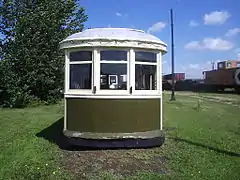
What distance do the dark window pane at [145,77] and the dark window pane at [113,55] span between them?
38 centimetres

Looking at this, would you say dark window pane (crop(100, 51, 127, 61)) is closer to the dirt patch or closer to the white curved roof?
the white curved roof

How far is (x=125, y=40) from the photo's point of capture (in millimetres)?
6434

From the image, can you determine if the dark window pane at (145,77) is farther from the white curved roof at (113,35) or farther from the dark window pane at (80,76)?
the dark window pane at (80,76)

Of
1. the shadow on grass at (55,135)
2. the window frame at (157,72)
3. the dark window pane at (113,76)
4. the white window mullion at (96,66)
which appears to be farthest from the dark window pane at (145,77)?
the shadow on grass at (55,135)

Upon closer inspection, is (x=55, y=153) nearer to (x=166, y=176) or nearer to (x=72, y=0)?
(x=166, y=176)

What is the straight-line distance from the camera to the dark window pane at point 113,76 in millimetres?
6562

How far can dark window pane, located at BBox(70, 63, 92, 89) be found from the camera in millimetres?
6645

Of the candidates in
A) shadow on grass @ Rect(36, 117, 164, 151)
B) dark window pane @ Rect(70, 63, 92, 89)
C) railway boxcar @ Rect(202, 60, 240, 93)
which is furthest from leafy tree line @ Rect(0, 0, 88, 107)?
railway boxcar @ Rect(202, 60, 240, 93)

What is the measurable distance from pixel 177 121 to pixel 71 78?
5.08 meters

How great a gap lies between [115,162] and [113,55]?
2270 mm

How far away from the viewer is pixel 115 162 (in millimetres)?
5828

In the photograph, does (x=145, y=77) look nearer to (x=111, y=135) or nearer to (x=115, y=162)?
(x=111, y=135)

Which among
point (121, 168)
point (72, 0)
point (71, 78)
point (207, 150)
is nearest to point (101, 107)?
point (71, 78)

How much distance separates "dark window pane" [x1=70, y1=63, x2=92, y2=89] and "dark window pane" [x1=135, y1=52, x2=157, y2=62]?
1.07 metres
